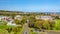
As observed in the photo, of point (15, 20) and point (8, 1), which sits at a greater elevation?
point (8, 1)

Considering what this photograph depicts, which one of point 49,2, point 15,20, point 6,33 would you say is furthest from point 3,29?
point 49,2

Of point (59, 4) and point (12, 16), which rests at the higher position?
point (59, 4)

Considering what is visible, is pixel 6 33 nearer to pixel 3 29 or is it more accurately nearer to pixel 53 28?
pixel 3 29

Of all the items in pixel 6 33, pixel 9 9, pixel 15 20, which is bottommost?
pixel 6 33

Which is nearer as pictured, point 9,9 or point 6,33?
point 6,33

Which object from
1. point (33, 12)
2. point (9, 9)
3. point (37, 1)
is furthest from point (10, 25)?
point (37, 1)

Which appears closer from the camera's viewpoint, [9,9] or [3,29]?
[3,29]

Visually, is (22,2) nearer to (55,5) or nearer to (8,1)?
(8,1)

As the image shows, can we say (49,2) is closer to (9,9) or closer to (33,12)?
(33,12)

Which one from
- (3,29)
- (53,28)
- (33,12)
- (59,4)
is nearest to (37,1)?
(33,12)
